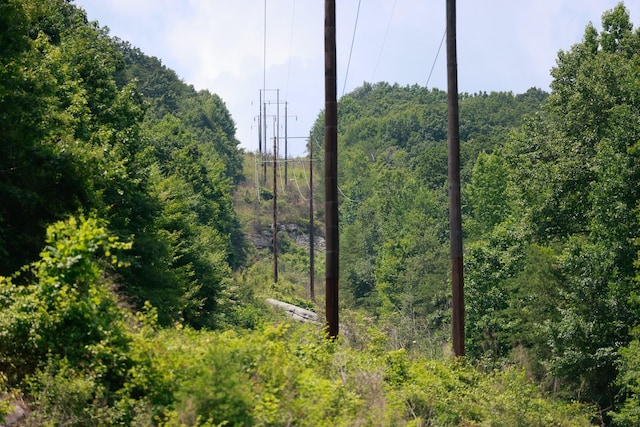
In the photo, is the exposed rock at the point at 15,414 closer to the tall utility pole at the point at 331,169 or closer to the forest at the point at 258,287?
the forest at the point at 258,287

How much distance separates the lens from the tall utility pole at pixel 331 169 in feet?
55.7

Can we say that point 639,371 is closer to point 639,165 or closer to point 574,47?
point 639,165

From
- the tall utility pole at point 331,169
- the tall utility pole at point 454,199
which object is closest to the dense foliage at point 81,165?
the tall utility pole at point 331,169

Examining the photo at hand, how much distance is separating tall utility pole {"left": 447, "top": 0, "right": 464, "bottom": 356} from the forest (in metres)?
0.92

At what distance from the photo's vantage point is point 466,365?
67.7 ft

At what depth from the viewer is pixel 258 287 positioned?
71.9 meters

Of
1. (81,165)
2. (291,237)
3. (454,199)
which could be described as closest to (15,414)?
(81,165)

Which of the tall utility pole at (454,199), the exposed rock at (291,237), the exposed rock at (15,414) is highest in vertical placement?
the tall utility pole at (454,199)

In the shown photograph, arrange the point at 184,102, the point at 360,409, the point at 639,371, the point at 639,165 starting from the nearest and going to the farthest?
1. the point at 360,409
2. the point at 639,371
3. the point at 639,165
4. the point at 184,102

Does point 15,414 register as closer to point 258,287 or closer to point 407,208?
point 258,287

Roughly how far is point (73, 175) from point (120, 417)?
985 centimetres

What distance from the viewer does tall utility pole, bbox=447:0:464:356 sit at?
798 inches

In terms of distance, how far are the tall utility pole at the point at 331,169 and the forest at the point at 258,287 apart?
87 centimetres

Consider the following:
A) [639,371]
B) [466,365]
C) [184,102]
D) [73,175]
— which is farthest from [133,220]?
[184,102]
